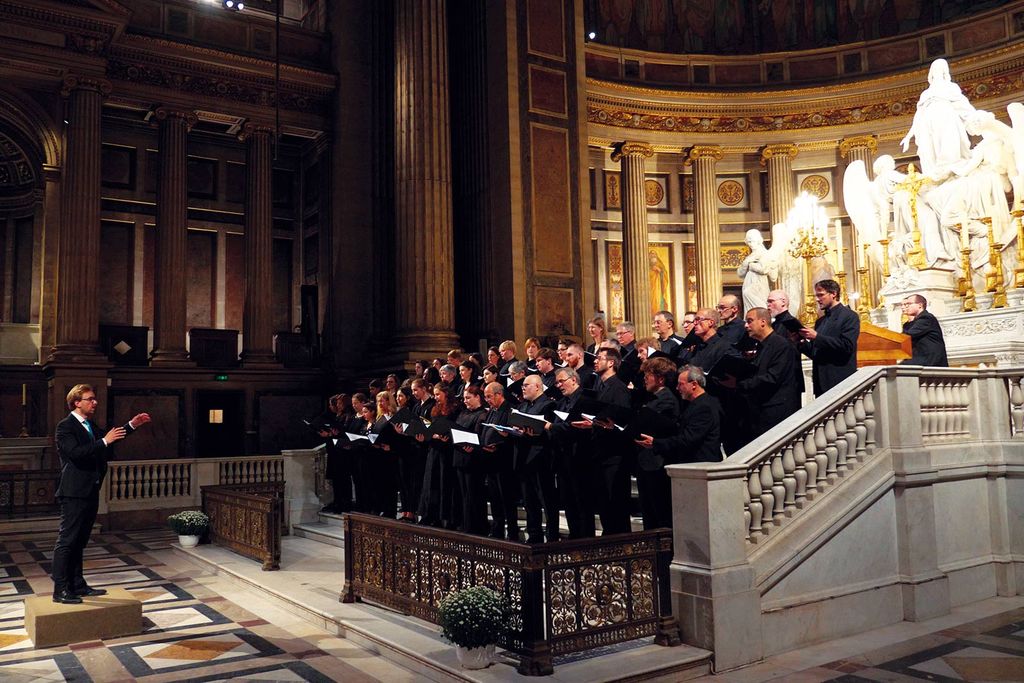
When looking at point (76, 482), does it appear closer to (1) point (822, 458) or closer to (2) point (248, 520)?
(2) point (248, 520)

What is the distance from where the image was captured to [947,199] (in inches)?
461

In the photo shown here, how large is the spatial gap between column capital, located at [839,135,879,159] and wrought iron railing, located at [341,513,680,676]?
18.4m

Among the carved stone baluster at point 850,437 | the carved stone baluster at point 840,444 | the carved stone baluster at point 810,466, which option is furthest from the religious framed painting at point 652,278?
the carved stone baluster at point 810,466

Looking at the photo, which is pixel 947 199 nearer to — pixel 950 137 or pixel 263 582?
pixel 950 137

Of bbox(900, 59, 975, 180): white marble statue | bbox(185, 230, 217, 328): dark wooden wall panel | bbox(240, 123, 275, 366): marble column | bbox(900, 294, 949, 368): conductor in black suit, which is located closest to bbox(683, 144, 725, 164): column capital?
bbox(900, 59, 975, 180): white marble statue

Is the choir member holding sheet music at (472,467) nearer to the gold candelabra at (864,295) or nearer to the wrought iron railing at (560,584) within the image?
the wrought iron railing at (560,584)

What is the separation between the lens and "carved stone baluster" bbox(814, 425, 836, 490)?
640cm

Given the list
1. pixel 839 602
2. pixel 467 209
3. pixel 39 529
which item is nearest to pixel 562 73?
pixel 467 209

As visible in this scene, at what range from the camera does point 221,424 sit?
56.3ft

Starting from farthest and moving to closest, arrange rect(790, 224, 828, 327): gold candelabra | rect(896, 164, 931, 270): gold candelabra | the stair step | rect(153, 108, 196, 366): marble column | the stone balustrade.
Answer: rect(153, 108, 196, 366): marble column → rect(790, 224, 828, 327): gold candelabra → rect(896, 164, 931, 270): gold candelabra → the stair step → the stone balustrade

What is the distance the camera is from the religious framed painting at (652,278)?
893 inches

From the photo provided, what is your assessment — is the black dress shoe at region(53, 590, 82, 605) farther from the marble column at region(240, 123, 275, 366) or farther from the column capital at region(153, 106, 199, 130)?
the column capital at region(153, 106, 199, 130)

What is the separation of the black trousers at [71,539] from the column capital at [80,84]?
11026 millimetres

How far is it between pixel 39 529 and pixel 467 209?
9105mm
